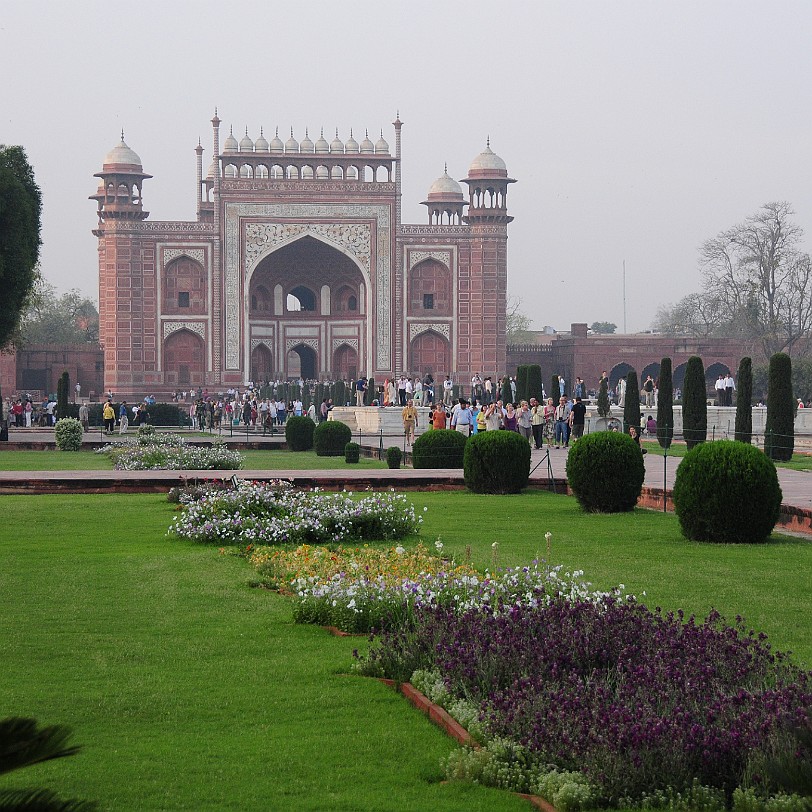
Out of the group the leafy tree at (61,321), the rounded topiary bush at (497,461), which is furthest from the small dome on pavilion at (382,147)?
the rounded topiary bush at (497,461)

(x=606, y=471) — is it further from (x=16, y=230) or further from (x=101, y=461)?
(x=101, y=461)

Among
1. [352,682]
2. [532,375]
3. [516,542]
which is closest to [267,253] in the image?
[532,375]

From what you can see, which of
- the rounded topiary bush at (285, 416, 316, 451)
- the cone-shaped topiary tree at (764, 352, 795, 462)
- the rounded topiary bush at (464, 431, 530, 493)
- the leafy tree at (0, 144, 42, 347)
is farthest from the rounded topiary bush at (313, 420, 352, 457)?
the rounded topiary bush at (464, 431, 530, 493)

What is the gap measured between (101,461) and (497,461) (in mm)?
6912

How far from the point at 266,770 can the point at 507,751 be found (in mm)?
564

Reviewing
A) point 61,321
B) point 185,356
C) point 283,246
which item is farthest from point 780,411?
point 61,321

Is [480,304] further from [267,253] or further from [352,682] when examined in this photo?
[352,682]

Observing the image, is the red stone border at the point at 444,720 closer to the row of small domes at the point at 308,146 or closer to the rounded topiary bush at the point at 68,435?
the rounded topiary bush at the point at 68,435

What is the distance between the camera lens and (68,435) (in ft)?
61.5

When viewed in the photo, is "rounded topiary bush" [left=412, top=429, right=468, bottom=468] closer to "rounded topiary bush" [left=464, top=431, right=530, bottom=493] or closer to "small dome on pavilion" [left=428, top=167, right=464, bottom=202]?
"rounded topiary bush" [left=464, top=431, right=530, bottom=493]

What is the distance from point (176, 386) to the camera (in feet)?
119

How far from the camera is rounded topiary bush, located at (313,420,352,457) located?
57.7ft

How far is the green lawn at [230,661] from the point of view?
10.1ft

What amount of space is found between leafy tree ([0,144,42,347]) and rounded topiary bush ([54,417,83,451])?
11.5ft
